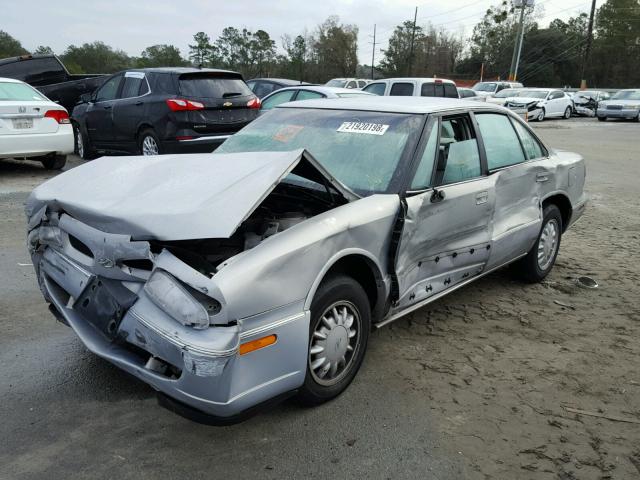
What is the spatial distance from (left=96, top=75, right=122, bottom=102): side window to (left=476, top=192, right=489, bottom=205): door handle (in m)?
8.46

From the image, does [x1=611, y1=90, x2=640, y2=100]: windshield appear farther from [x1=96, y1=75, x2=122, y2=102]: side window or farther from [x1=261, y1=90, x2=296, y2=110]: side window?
[x1=96, y1=75, x2=122, y2=102]: side window

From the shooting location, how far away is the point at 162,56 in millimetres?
53438

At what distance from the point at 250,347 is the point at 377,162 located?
166 centimetres

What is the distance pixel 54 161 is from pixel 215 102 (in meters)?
3.25

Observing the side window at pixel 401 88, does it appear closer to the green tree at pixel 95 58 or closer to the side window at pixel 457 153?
the side window at pixel 457 153

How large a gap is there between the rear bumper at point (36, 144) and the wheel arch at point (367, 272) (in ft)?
25.5

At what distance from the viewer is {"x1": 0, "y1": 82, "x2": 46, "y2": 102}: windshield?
30.5ft

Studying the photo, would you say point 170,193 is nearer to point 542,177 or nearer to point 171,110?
point 542,177

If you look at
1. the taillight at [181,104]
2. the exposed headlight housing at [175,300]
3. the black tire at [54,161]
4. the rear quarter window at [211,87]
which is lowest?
the black tire at [54,161]

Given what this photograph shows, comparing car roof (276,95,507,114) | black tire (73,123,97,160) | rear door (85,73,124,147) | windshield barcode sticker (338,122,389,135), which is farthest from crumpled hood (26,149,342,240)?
black tire (73,123,97,160)

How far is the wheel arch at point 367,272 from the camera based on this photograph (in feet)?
10.1

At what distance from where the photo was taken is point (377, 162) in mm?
3650

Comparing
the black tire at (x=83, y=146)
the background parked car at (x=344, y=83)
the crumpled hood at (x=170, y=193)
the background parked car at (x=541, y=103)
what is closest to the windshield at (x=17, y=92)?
the black tire at (x=83, y=146)

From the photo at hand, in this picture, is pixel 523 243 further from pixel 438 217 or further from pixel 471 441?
pixel 471 441
